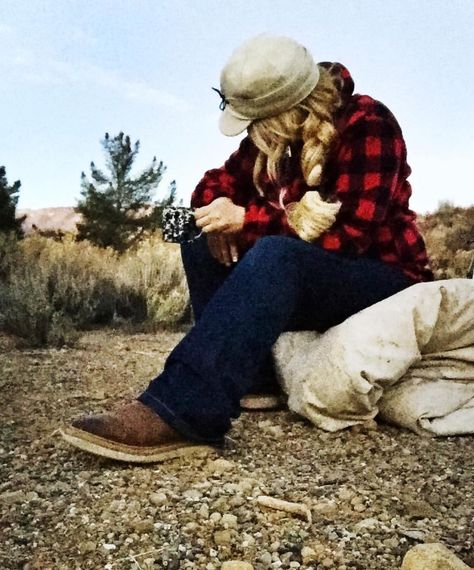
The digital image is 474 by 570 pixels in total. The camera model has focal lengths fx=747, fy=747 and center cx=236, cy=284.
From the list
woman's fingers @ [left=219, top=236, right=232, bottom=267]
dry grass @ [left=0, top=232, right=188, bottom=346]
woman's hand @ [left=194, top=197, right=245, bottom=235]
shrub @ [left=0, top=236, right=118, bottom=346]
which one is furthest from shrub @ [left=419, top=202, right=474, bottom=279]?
woman's hand @ [left=194, top=197, right=245, bottom=235]

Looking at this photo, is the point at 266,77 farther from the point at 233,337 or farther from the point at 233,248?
the point at 233,337

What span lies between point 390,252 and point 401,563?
1249mm

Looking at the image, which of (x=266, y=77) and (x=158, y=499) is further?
(x=266, y=77)

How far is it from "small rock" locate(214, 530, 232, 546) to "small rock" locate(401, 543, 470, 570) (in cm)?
37

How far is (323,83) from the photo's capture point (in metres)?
2.43

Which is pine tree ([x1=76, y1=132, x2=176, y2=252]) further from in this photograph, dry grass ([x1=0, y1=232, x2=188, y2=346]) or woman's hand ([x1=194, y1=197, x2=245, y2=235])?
woman's hand ([x1=194, y1=197, x2=245, y2=235])

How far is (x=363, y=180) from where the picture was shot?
233 centimetres

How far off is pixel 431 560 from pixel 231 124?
5.11 ft

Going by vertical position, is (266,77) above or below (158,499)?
above

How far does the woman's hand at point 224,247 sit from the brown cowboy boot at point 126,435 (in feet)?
2.44

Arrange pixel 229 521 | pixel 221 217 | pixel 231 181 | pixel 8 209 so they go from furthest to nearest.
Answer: pixel 8 209 → pixel 231 181 → pixel 221 217 → pixel 229 521

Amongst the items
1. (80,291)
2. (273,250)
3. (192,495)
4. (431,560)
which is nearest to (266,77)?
(273,250)

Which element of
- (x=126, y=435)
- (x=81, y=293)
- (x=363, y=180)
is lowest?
(x=126, y=435)

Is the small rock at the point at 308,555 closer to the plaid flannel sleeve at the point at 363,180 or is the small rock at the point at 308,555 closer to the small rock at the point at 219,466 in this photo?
the small rock at the point at 219,466
